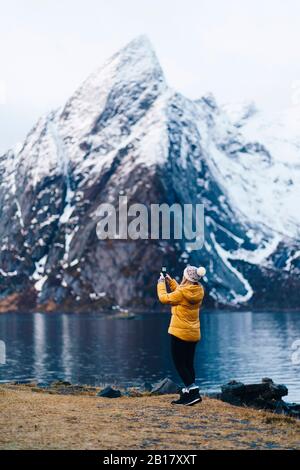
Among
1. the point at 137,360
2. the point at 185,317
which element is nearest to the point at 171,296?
the point at 185,317

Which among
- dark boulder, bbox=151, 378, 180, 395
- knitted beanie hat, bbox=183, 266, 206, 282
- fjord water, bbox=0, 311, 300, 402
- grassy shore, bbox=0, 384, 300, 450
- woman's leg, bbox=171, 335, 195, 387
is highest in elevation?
knitted beanie hat, bbox=183, 266, 206, 282

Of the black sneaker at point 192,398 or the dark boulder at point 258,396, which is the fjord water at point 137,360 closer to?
the dark boulder at point 258,396


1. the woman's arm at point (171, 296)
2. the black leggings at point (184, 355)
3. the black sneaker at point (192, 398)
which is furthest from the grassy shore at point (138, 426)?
the woman's arm at point (171, 296)

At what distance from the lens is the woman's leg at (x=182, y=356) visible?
819 inches

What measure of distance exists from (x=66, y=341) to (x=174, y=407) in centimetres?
10954

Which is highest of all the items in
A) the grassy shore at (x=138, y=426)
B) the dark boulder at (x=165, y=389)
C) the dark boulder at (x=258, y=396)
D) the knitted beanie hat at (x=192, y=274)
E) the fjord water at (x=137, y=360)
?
the knitted beanie hat at (x=192, y=274)

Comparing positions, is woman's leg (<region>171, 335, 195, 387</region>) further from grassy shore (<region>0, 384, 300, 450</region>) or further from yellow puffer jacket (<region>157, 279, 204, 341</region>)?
grassy shore (<region>0, 384, 300, 450</region>)

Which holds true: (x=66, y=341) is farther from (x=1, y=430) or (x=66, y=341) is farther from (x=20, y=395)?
(x=1, y=430)

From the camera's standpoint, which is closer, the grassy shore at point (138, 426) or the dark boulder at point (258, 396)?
the grassy shore at point (138, 426)

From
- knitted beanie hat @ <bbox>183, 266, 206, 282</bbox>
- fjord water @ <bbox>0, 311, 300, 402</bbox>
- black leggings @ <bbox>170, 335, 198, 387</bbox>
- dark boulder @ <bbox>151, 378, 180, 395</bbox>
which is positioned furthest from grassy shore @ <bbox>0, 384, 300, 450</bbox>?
fjord water @ <bbox>0, 311, 300, 402</bbox>

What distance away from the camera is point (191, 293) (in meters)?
20.7

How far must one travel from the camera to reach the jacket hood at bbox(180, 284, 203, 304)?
20625 mm

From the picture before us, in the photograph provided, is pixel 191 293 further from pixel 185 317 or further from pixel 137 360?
pixel 137 360

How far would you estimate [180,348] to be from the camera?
20.8 m
